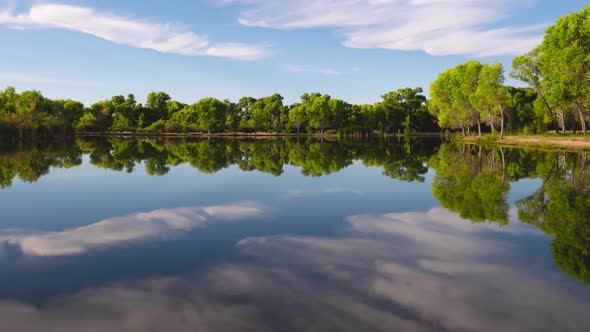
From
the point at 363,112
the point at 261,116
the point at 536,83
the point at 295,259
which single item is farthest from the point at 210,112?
the point at 295,259

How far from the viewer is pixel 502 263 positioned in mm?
8445

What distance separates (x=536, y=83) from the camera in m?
51.5

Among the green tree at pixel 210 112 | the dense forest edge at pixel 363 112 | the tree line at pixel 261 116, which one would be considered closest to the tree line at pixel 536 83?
the dense forest edge at pixel 363 112

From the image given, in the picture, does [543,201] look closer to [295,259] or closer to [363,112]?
[295,259]

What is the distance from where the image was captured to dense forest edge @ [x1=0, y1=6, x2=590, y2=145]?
169ft

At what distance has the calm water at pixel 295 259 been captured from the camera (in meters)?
5.99

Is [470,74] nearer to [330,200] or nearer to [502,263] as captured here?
[330,200]

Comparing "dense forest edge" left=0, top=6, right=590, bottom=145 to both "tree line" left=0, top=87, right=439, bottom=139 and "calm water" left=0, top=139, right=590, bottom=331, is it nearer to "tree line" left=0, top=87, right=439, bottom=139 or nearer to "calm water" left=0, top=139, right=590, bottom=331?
"tree line" left=0, top=87, right=439, bottom=139

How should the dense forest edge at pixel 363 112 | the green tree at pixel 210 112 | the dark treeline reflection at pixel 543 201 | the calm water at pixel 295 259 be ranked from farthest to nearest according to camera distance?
the green tree at pixel 210 112 → the dense forest edge at pixel 363 112 → the dark treeline reflection at pixel 543 201 → the calm water at pixel 295 259

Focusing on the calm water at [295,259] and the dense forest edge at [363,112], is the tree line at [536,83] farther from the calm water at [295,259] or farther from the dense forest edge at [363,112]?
the calm water at [295,259]

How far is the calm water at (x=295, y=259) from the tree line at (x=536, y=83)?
1093 inches

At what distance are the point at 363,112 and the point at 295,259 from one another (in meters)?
114

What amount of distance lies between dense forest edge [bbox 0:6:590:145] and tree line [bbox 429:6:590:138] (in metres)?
0.13

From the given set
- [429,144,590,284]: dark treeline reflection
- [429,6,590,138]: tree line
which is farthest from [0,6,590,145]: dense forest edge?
[429,144,590,284]: dark treeline reflection
